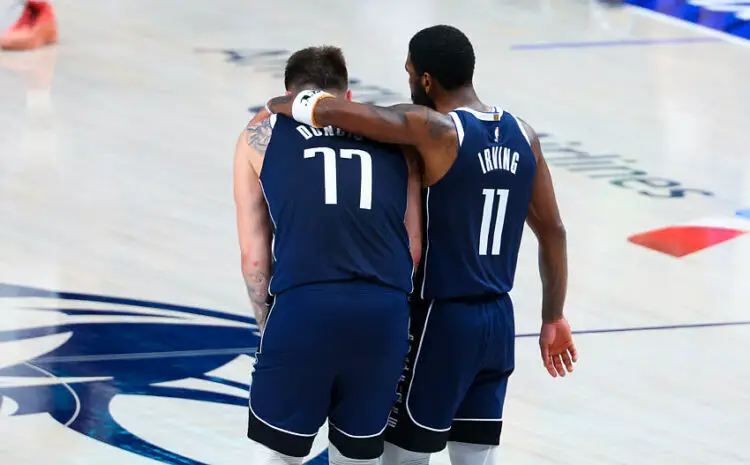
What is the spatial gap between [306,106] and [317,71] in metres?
0.17

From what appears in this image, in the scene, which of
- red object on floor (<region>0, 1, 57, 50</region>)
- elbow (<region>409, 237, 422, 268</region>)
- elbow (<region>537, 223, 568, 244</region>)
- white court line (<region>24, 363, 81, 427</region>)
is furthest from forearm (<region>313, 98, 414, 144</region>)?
red object on floor (<region>0, 1, 57, 50</region>)

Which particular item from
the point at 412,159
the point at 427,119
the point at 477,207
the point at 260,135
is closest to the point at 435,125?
the point at 427,119

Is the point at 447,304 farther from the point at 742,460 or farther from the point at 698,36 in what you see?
the point at 698,36

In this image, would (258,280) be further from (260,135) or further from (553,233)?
(553,233)

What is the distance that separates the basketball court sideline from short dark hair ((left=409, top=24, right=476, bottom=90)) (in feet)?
4.95

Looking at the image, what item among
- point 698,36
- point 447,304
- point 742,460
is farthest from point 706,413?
point 698,36

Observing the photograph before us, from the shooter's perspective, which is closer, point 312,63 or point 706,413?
point 312,63

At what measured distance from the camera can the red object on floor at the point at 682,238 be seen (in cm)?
689

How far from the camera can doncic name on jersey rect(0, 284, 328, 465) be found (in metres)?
4.51

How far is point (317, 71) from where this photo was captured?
11.0ft

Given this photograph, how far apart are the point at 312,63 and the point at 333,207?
0.40 meters

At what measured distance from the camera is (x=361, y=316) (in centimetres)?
318

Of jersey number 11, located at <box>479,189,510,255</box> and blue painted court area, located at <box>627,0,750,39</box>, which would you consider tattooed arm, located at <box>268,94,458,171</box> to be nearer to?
jersey number 11, located at <box>479,189,510,255</box>

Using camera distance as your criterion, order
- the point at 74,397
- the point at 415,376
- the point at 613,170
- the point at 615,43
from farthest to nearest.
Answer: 1. the point at 615,43
2. the point at 613,170
3. the point at 74,397
4. the point at 415,376
